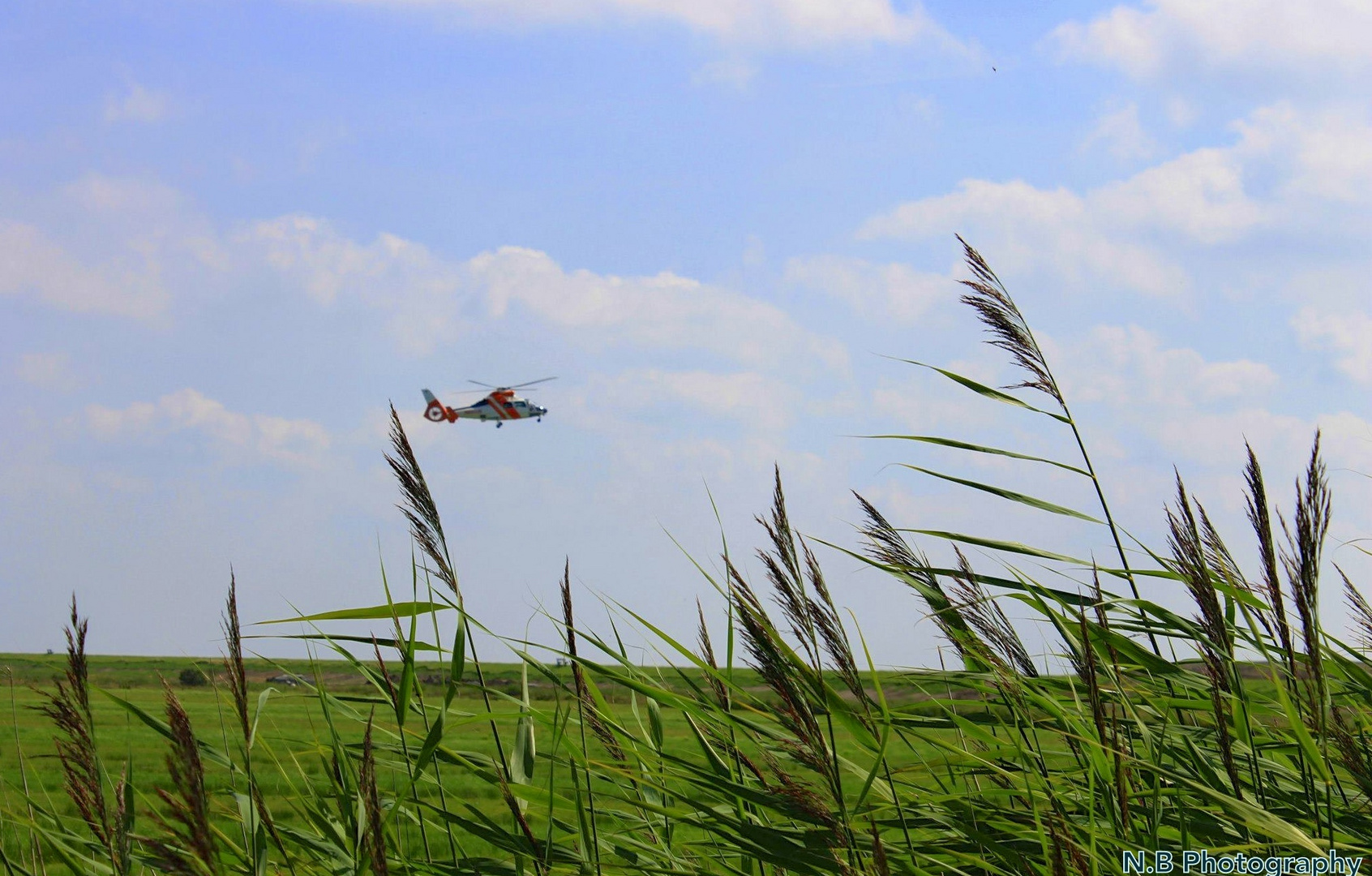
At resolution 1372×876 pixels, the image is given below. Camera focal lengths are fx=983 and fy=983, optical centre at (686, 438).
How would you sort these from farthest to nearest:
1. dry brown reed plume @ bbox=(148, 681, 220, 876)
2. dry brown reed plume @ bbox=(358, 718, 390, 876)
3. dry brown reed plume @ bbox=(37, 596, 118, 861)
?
1. dry brown reed plume @ bbox=(37, 596, 118, 861)
2. dry brown reed plume @ bbox=(358, 718, 390, 876)
3. dry brown reed plume @ bbox=(148, 681, 220, 876)

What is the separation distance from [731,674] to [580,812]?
458mm

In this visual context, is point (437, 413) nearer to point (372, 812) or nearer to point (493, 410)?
point (493, 410)

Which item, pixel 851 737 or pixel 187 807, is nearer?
pixel 187 807

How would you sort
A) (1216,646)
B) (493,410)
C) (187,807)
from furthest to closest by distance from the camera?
(493,410), (1216,646), (187,807)

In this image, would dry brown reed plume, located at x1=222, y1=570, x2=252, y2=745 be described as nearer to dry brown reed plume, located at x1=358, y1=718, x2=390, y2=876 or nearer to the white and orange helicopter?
dry brown reed plume, located at x1=358, y1=718, x2=390, y2=876

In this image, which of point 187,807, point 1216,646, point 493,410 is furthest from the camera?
point 493,410

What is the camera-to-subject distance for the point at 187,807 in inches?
42.8

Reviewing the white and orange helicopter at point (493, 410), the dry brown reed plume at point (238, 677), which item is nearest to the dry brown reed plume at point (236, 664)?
the dry brown reed plume at point (238, 677)

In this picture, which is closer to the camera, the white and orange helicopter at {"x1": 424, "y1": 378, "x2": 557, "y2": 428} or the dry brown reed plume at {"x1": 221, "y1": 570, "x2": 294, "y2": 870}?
the dry brown reed plume at {"x1": 221, "y1": 570, "x2": 294, "y2": 870}

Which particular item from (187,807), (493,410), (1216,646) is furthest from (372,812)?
(493,410)

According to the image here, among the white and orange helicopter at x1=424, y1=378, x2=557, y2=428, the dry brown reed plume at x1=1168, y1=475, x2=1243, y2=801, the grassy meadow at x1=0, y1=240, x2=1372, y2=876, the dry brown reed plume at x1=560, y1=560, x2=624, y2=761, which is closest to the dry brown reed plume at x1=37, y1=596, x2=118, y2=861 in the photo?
the grassy meadow at x1=0, y1=240, x2=1372, y2=876

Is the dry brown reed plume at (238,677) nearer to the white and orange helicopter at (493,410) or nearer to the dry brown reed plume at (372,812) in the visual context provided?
the dry brown reed plume at (372,812)

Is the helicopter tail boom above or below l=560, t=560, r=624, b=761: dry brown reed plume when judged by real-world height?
above

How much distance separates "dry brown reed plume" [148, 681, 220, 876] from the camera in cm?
101
